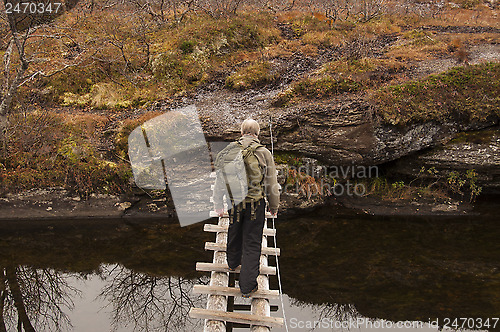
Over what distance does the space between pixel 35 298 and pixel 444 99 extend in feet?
36.9

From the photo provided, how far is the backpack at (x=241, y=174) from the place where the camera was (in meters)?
4.88

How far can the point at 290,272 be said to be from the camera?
788 centimetres

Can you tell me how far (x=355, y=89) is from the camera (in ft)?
36.2

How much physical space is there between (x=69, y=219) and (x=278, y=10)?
1410 centimetres

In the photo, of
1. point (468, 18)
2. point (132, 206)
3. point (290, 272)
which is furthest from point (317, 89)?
point (468, 18)

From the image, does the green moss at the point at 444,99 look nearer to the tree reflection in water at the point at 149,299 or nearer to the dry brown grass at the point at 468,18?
the tree reflection in water at the point at 149,299

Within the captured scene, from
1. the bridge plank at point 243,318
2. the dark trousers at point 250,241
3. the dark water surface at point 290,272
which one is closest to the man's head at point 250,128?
the dark trousers at point 250,241

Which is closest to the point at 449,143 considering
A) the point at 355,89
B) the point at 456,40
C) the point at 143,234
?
the point at 355,89

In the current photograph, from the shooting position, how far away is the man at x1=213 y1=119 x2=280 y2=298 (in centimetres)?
499

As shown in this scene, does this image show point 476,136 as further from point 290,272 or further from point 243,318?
point 243,318

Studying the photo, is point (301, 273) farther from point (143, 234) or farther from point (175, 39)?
point (175, 39)

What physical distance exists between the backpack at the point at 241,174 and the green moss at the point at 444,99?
21.1 ft

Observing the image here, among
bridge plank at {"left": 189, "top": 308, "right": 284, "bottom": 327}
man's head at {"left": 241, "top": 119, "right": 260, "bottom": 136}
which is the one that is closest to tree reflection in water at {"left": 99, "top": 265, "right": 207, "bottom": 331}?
bridge plank at {"left": 189, "top": 308, "right": 284, "bottom": 327}

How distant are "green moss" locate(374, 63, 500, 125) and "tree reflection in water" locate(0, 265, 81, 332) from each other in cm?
883
